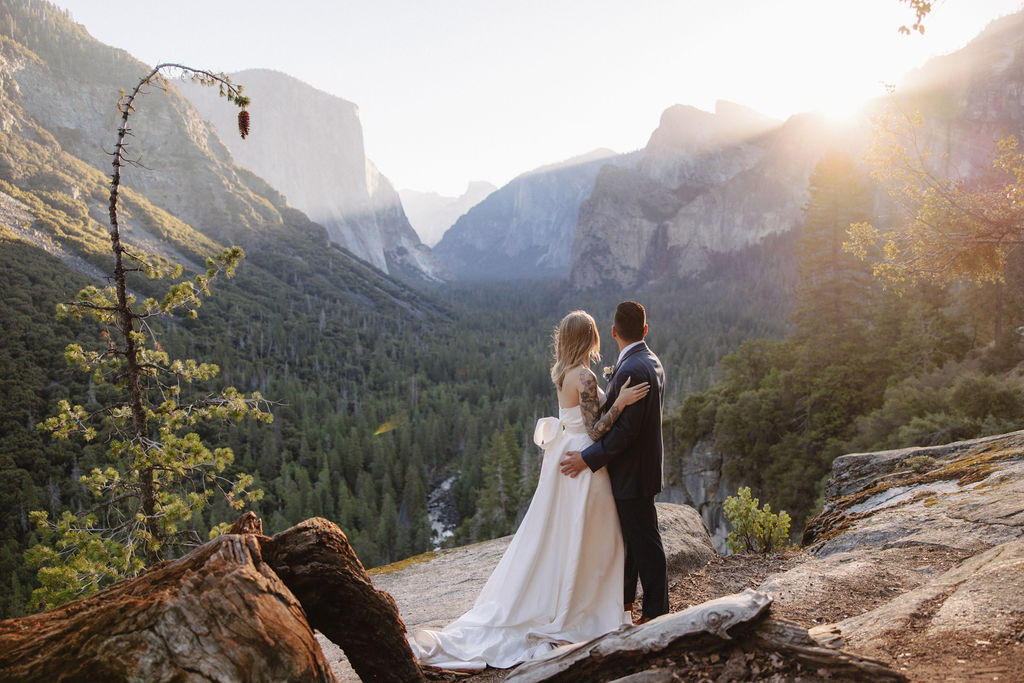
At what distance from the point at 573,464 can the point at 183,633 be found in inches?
110

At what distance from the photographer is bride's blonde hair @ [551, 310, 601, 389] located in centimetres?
445

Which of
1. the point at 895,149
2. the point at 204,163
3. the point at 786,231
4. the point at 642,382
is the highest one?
the point at 204,163

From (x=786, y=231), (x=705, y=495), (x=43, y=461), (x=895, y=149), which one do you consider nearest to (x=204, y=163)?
(x=43, y=461)

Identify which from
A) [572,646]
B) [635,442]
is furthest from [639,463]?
[572,646]

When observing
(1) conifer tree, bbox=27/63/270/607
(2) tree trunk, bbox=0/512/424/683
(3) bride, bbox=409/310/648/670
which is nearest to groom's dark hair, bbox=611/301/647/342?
(3) bride, bbox=409/310/648/670

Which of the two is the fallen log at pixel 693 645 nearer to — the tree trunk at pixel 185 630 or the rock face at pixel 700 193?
the tree trunk at pixel 185 630

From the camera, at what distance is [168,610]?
258 centimetres

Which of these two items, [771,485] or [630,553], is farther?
[771,485]

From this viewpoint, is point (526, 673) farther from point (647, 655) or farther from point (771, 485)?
point (771, 485)

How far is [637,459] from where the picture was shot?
4.39 meters

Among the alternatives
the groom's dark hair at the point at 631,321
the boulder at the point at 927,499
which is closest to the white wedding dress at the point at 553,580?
the groom's dark hair at the point at 631,321

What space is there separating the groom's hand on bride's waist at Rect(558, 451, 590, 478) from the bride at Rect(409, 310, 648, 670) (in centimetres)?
12

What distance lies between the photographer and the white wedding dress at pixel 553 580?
4.42 m

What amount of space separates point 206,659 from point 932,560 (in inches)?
245
